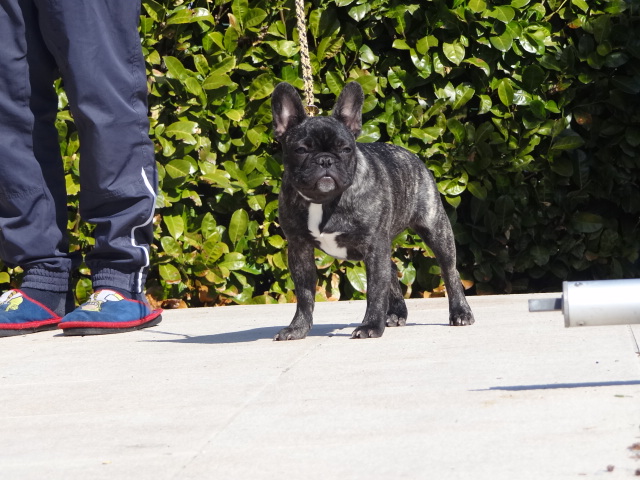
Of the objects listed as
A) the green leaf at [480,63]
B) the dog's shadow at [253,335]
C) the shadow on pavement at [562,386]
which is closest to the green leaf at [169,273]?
the dog's shadow at [253,335]

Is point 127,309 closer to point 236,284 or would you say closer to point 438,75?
point 236,284

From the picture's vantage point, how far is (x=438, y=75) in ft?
17.9

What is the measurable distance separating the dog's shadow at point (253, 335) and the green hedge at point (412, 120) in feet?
3.40

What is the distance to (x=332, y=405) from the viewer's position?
263 centimetres

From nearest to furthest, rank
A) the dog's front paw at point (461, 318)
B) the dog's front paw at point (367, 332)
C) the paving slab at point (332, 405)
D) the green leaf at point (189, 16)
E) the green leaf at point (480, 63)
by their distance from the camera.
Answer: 1. the paving slab at point (332, 405)
2. the dog's front paw at point (367, 332)
3. the dog's front paw at point (461, 318)
4. the green leaf at point (189, 16)
5. the green leaf at point (480, 63)

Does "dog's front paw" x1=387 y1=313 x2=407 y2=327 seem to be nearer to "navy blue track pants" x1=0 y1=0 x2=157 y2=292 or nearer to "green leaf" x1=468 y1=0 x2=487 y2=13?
"navy blue track pants" x1=0 y1=0 x2=157 y2=292

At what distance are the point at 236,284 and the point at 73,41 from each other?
1823 millimetres

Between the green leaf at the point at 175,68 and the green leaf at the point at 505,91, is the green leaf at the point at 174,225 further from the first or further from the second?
the green leaf at the point at 505,91

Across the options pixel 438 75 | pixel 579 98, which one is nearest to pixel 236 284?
pixel 438 75

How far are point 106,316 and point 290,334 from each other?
3.10 ft

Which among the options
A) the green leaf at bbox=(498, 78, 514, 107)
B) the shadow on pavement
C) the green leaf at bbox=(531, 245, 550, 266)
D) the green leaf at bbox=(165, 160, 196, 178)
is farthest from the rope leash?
the green leaf at bbox=(531, 245, 550, 266)

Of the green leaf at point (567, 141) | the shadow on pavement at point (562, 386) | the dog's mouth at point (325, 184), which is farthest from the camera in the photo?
the green leaf at point (567, 141)

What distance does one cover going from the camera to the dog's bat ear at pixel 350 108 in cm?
412

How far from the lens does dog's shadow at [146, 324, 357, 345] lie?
4105mm
